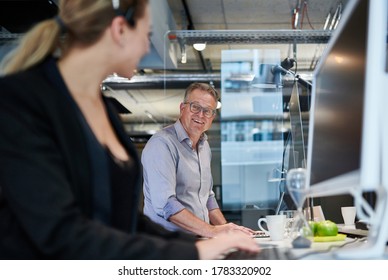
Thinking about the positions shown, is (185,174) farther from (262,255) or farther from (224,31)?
(224,31)

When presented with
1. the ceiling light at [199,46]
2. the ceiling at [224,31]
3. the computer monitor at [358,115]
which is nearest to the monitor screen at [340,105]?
the computer monitor at [358,115]

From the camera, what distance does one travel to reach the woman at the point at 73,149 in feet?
2.56

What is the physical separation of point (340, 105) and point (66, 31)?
0.47m

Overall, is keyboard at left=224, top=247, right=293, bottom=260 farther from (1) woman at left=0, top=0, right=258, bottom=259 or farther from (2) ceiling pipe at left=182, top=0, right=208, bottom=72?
(2) ceiling pipe at left=182, top=0, right=208, bottom=72

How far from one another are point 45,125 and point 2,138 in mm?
63

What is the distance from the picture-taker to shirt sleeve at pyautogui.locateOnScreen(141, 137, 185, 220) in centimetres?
220

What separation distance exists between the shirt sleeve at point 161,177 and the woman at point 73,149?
1184mm

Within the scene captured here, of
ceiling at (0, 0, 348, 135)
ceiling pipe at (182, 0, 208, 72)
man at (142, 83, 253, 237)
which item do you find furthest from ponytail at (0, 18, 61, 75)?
ceiling pipe at (182, 0, 208, 72)

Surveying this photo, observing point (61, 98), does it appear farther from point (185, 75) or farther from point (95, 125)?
point (185, 75)

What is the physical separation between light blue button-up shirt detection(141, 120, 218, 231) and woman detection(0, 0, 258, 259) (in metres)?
1.19

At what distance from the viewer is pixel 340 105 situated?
37.0 inches

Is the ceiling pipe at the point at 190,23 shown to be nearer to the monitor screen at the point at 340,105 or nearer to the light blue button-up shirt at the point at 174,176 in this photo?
the light blue button-up shirt at the point at 174,176

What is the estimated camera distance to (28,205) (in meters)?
0.78
